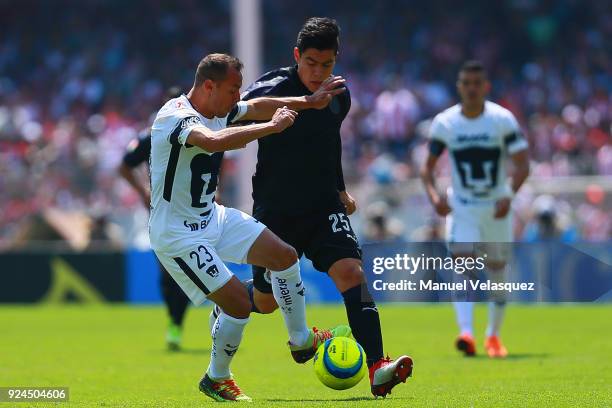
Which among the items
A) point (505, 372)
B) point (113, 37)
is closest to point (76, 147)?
point (113, 37)

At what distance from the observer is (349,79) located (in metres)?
28.5

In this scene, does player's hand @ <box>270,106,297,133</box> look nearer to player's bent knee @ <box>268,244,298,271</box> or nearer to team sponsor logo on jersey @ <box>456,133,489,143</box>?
player's bent knee @ <box>268,244,298,271</box>

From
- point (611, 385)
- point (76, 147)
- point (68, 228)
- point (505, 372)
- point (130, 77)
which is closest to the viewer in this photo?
point (611, 385)

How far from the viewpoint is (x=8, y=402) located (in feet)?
25.7

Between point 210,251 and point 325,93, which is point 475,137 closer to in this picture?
point 325,93

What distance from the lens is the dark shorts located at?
816 centimetres

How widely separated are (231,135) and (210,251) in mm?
848

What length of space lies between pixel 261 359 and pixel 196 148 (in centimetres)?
429

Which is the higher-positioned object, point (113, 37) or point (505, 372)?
point (113, 37)

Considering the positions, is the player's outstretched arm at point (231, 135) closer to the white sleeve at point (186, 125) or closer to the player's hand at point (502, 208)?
the white sleeve at point (186, 125)

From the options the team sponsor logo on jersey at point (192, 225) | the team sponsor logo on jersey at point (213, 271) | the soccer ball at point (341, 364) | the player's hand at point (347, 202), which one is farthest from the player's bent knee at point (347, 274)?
the team sponsor logo on jersey at point (192, 225)

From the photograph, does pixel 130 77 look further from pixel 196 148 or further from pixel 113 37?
pixel 196 148

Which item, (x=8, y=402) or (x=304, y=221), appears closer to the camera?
(x=8, y=402)

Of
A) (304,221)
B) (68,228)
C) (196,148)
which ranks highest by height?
(196,148)
